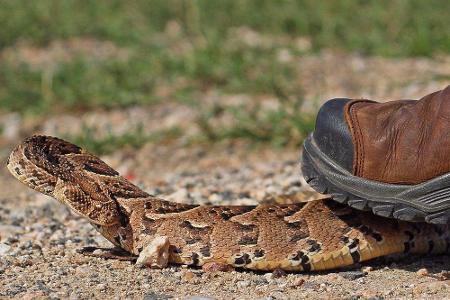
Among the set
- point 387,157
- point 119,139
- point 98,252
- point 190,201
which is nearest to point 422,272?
point 387,157

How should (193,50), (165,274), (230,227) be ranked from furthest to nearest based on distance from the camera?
1. (193,50)
2. (230,227)
3. (165,274)

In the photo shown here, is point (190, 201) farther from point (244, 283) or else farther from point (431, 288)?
point (431, 288)

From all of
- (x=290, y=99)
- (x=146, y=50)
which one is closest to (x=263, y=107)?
(x=290, y=99)

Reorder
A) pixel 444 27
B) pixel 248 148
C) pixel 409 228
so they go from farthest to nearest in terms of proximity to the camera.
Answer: pixel 444 27, pixel 248 148, pixel 409 228

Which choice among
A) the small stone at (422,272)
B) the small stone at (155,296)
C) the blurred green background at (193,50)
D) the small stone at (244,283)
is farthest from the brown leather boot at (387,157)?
the blurred green background at (193,50)

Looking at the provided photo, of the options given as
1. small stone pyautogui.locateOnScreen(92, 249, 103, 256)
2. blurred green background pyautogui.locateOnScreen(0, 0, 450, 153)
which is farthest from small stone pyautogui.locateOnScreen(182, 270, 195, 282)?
blurred green background pyautogui.locateOnScreen(0, 0, 450, 153)

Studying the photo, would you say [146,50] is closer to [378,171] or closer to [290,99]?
[290,99]

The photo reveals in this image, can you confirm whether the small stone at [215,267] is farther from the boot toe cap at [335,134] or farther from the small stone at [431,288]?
the small stone at [431,288]
